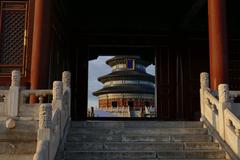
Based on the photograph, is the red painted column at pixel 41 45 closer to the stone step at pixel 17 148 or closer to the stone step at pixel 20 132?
the stone step at pixel 20 132

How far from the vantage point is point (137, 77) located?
40.6 m

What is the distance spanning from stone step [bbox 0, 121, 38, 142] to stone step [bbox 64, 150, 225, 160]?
3.36 ft

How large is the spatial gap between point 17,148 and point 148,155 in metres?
2.45

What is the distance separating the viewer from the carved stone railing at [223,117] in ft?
25.6

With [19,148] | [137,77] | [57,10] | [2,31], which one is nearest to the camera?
[19,148]

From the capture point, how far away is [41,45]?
33.9ft

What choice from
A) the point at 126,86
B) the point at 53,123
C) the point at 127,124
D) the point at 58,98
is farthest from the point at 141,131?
the point at 126,86

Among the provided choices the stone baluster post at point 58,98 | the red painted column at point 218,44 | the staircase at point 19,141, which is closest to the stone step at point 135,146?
the stone baluster post at point 58,98

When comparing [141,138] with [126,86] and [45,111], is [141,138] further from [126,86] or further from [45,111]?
[126,86]

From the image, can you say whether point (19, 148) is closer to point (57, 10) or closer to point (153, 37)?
point (57, 10)

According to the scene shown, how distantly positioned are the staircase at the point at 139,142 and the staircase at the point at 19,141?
660 mm

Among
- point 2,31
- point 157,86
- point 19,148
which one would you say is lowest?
point 19,148

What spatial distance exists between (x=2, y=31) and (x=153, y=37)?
6.05 meters

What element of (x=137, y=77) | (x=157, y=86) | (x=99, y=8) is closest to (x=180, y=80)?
(x=157, y=86)
